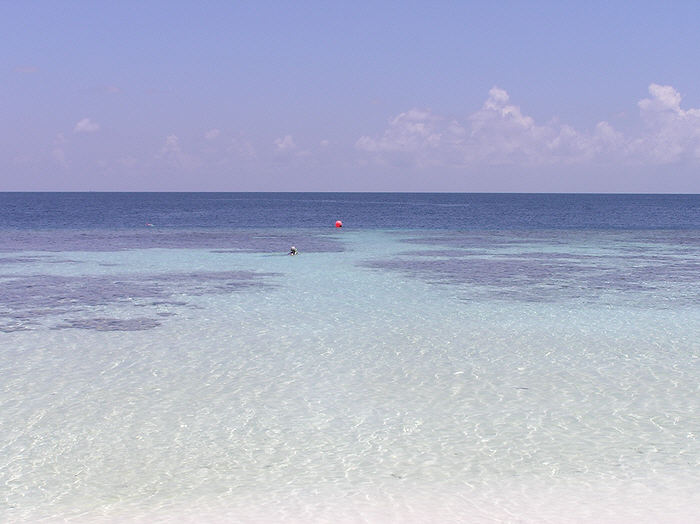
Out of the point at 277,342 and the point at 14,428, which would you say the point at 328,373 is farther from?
the point at 14,428

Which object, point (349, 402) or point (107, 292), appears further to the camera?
point (107, 292)

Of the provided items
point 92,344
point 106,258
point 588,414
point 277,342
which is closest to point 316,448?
point 588,414

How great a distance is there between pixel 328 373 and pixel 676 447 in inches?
275

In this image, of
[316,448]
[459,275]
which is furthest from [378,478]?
[459,275]

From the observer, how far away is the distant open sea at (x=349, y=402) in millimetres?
9695

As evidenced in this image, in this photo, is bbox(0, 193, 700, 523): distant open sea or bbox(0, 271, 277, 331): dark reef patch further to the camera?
bbox(0, 271, 277, 331): dark reef patch

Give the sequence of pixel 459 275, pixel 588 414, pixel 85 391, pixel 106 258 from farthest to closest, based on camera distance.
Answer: pixel 106 258
pixel 459 275
pixel 85 391
pixel 588 414

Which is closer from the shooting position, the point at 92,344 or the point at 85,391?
the point at 85,391

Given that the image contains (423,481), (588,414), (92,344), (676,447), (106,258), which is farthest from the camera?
(106,258)

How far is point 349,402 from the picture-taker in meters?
13.7

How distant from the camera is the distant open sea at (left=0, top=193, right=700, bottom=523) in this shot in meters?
9.70

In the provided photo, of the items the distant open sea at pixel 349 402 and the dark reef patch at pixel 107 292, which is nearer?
the distant open sea at pixel 349 402

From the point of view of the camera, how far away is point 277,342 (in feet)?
60.5

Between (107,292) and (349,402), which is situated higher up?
(107,292)
